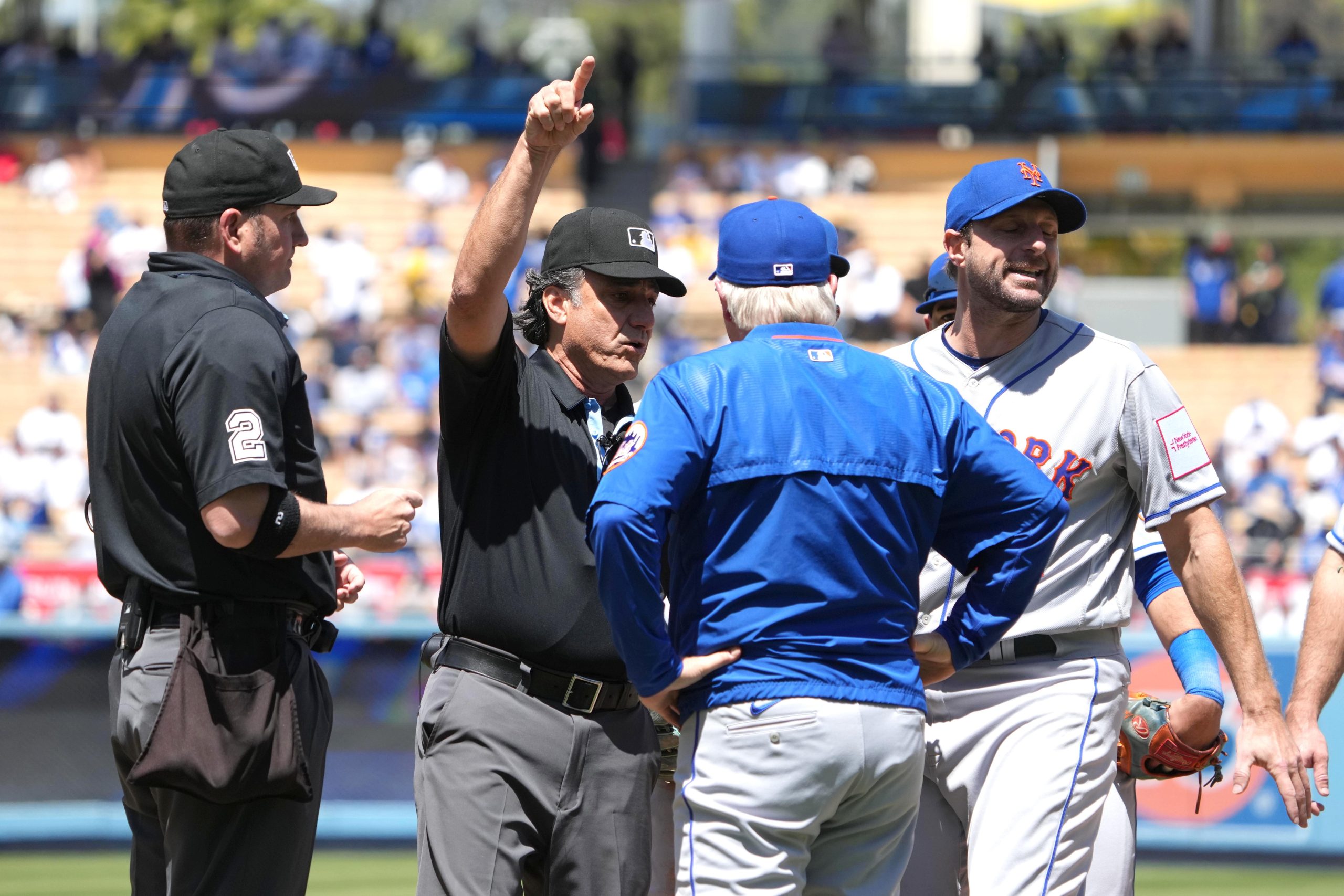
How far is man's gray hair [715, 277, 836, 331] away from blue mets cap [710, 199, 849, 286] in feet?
0.04

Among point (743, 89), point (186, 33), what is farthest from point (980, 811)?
point (186, 33)

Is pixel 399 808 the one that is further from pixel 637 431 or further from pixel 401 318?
pixel 401 318

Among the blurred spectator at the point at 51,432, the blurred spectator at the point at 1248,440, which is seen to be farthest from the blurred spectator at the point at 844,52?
the blurred spectator at the point at 51,432

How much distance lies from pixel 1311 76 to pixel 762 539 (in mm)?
Answer: 24857

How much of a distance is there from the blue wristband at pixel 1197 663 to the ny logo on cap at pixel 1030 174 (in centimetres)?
121

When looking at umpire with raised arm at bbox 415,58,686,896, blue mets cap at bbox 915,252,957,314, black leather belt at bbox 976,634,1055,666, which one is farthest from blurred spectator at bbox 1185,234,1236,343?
umpire with raised arm at bbox 415,58,686,896

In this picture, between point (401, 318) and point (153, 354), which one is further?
point (401, 318)

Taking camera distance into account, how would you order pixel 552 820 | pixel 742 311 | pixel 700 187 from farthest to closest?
1. pixel 700 187
2. pixel 552 820
3. pixel 742 311

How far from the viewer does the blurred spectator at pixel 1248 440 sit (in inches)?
629

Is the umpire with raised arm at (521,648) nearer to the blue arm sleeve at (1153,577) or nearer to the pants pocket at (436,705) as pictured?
the pants pocket at (436,705)

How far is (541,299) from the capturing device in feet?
12.2

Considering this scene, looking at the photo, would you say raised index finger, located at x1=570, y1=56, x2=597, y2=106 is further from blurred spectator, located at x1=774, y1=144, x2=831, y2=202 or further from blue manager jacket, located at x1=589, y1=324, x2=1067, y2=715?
blurred spectator, located at x1=774, y1=144, x2=831, y2=202

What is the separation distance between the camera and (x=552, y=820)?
342 centimetres

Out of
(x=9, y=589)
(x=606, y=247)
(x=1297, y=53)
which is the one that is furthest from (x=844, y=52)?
(x=606, y=247)
